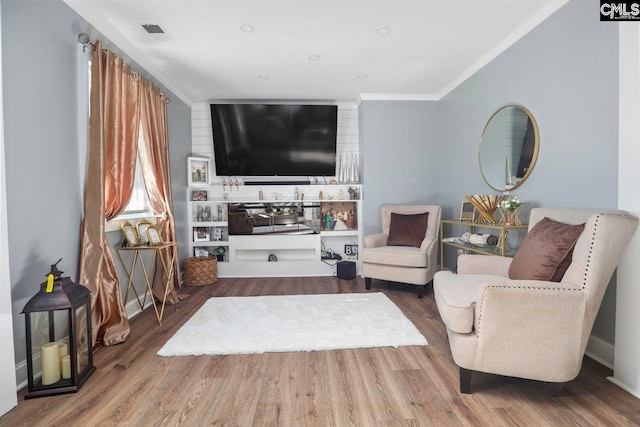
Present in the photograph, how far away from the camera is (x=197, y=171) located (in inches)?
175

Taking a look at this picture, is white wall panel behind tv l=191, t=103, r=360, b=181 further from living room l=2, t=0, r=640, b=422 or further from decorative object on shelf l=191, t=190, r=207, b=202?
living room l=2, t=0, r=640, b=422

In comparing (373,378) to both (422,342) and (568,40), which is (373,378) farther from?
(568,40)

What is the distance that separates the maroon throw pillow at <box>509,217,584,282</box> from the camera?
1693 millimetres

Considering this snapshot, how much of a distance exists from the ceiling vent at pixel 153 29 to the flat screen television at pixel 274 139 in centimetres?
169

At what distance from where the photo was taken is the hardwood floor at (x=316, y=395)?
1.51 meters

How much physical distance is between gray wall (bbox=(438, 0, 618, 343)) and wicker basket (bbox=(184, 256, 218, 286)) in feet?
11.2

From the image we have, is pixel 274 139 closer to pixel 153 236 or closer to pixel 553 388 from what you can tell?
pixel 153 236

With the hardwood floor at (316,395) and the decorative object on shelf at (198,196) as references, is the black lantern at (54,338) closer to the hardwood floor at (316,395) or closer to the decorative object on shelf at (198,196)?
the hardwood floor at (316,395)

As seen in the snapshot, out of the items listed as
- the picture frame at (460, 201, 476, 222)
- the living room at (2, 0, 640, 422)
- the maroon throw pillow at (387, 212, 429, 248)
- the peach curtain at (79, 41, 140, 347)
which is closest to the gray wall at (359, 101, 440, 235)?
the maroon throw pillow at (387, 212, 429, 248)

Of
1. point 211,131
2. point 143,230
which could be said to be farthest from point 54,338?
point 211,131

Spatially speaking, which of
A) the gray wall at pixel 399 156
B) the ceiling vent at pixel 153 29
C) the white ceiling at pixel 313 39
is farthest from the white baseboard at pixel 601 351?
the ceiling vent at pixel 153 29

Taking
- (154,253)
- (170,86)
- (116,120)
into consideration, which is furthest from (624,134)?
(170,86)

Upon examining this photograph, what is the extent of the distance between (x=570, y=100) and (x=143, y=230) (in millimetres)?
3621

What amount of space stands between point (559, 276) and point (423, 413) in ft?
3.34
